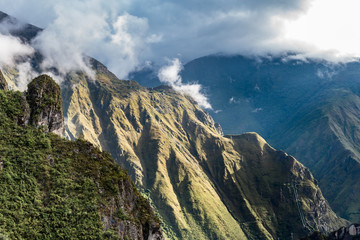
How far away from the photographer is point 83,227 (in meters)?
74.0

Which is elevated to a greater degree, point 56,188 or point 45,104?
point 45,104

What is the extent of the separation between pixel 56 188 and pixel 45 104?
35974 millimetres

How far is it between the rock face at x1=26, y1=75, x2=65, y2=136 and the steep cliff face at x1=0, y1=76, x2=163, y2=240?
0.36m

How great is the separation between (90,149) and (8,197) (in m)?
33.5

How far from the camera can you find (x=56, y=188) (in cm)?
7881

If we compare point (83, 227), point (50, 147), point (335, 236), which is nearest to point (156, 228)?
point (83, 227)

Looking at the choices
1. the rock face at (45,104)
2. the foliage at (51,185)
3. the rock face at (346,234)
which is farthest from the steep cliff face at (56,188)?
the rock face at (346,234)

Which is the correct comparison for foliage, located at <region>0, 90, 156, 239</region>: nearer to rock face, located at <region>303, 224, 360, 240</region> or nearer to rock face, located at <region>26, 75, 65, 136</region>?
rock face, located at <region>26, 75, 65, 136</region>

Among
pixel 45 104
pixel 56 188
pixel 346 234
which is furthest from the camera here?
pixel 346 234

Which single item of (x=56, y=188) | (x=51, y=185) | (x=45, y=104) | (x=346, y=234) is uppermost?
(x=45, y=104)

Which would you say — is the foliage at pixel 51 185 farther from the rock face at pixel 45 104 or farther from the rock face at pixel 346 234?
the rock face at pixel 346 234

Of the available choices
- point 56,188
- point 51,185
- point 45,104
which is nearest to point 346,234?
point 56,188

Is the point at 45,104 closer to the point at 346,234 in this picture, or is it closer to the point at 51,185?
the point at 51,185

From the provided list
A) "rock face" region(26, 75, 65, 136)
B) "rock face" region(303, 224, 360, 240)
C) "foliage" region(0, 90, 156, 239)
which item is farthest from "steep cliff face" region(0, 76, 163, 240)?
"rock face" region(303, 224, 360, 240)
